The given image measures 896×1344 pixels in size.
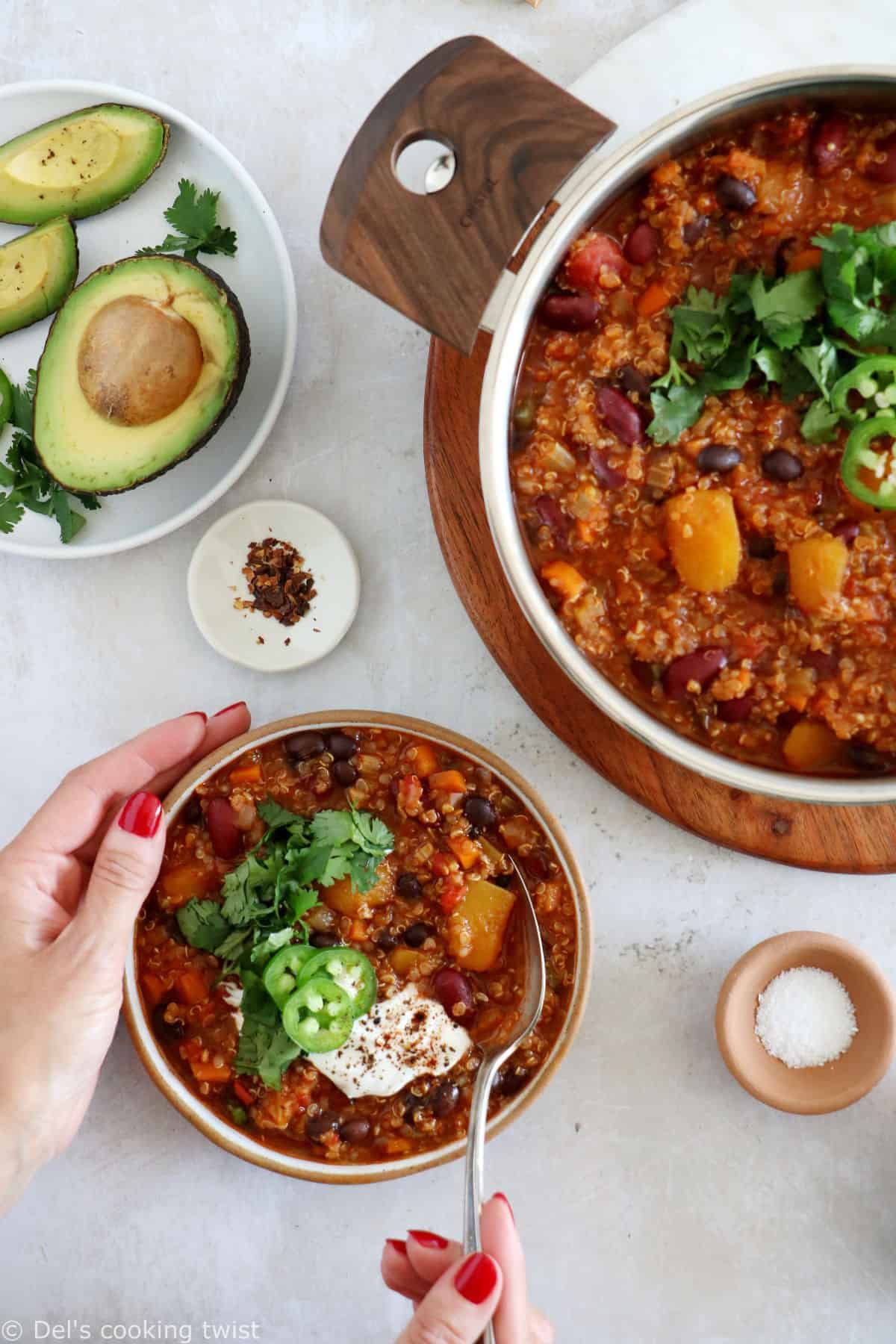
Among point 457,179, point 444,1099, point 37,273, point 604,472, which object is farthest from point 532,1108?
point 37,273

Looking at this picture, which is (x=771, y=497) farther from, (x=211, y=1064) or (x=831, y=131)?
(x=211, y=1064)

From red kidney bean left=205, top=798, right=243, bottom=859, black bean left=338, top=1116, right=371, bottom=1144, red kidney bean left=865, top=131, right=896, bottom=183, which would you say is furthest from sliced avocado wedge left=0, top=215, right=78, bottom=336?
black bean left=338, top=1116, right=371, bottom=1144

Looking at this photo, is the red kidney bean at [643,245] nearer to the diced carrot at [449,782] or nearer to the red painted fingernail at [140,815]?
the diced carrot at [449,782]

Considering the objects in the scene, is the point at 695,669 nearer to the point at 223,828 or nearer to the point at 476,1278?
the point at 223,828

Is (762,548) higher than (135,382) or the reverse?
the reverse

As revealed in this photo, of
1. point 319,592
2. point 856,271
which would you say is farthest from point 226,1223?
point 856,271

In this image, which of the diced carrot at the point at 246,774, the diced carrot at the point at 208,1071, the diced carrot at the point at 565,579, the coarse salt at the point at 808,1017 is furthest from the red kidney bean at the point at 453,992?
the diced carrot at the point at 565,579
